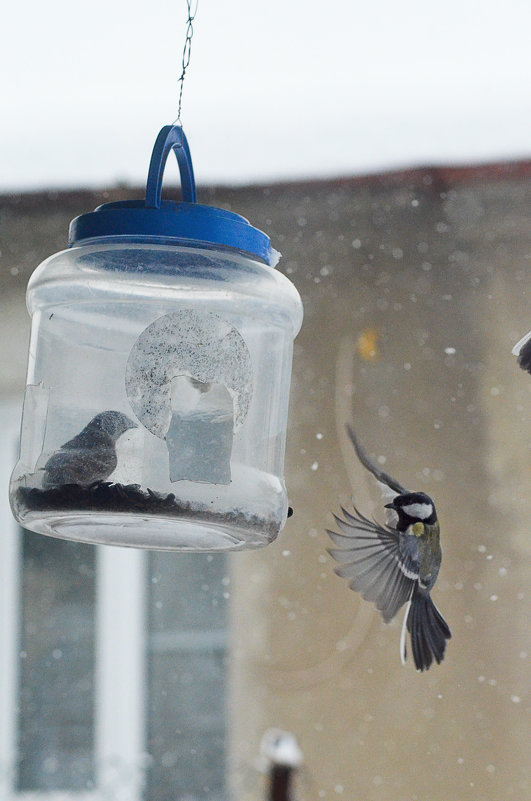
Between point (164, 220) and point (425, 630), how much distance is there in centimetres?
52

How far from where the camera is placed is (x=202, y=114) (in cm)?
189

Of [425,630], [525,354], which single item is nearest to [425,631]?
[425,630]

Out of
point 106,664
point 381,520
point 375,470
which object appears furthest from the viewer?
point 106,664

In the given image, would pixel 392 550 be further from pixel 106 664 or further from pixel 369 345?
pixel 106 664

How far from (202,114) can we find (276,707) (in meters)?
1.09

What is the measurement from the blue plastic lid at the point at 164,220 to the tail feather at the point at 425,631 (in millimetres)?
428

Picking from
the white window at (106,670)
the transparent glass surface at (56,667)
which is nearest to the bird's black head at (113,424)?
the white window at (106,670)

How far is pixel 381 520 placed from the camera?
171 centimetres

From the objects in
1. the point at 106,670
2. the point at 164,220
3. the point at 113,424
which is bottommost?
the point at 106,670

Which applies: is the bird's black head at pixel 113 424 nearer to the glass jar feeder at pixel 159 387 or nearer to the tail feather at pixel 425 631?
the glass jar feeder at pixel 159 387

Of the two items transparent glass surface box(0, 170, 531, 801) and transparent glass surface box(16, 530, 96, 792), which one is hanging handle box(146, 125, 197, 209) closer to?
transparent glass surface box(0, 170, 531, 801)

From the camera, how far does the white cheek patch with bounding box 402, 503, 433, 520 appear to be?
93 cm

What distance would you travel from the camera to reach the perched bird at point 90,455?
81 centimetres

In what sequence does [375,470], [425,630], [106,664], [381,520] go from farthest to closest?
[106,664] → [381,520] → [425,630] → [375,470]
